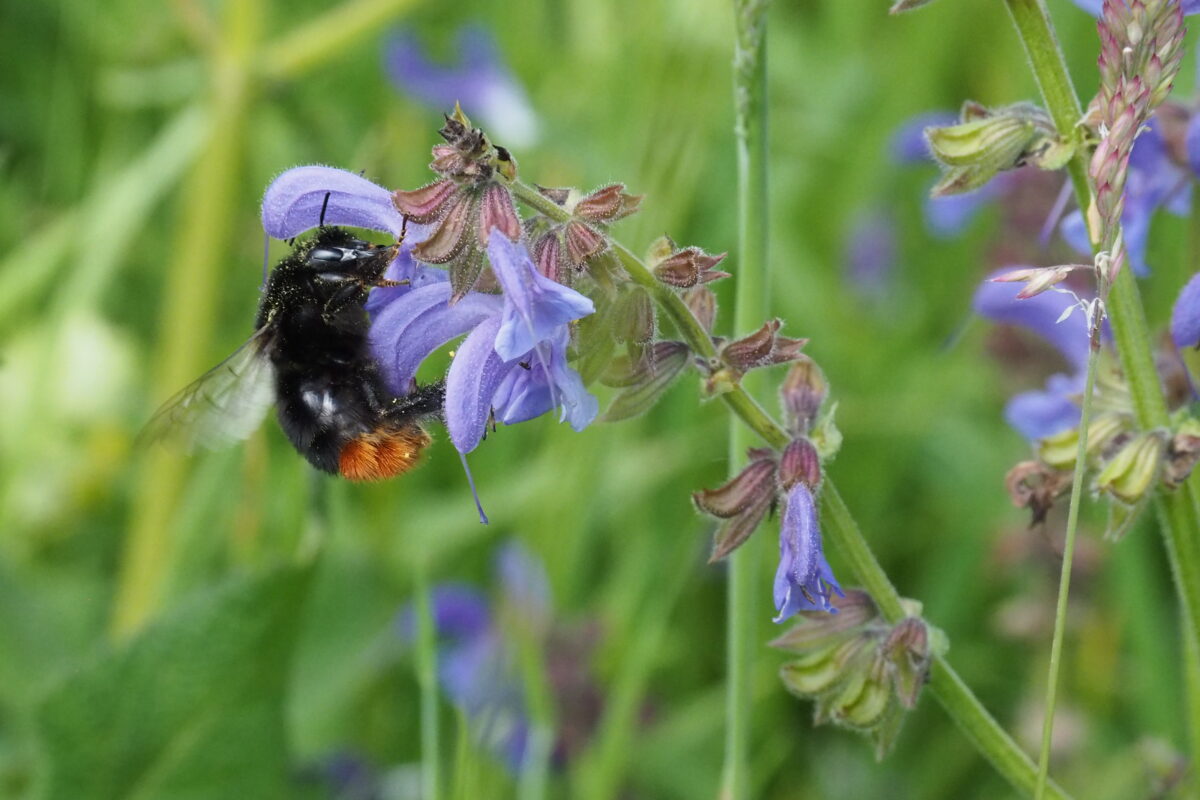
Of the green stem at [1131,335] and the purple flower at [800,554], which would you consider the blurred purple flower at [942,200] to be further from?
the purple flower at [800,554]

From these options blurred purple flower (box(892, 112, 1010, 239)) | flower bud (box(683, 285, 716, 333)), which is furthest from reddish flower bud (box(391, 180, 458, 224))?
blurred purple flower (box(892, 112, 1010, 239))

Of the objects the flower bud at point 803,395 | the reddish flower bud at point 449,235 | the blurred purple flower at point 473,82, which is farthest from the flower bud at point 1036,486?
the blurred purple flower at point 473,82

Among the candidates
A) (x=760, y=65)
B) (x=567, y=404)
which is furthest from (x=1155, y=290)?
(x=567, y=404)

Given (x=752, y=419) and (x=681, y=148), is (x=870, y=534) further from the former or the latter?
(x=752, y=419)

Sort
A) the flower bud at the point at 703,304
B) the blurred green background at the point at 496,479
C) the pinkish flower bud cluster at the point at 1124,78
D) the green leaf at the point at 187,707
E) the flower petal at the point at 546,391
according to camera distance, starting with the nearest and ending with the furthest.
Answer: the pinkish flower bud cluster at the point at 1124,78, the flower petal at the point at 546,391, the flower bud at the point at 703,304, the green leaf at the point at 187,707, the blurred green background at the point at 496,479

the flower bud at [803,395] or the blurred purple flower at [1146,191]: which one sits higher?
the blurred purple flower at [1146,191]

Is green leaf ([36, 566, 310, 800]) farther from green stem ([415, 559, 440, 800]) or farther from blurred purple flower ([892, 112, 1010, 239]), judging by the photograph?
blurred purple flower ([892, 112, 1010, 239])
